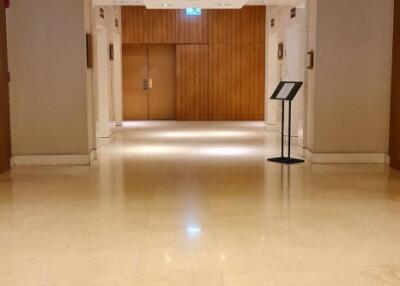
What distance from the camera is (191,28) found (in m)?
18.2

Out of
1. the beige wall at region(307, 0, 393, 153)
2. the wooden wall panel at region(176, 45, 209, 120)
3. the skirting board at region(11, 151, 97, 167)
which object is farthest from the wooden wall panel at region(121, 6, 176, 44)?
the skirting board at region(11, 151, 97, 167)

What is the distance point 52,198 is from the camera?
672cm

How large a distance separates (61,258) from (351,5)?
21.4 ft

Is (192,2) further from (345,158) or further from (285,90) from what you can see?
(345,158)

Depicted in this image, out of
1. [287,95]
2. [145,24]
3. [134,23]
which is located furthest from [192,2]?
[287,95]

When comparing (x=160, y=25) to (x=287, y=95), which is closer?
(x=287, y=95)

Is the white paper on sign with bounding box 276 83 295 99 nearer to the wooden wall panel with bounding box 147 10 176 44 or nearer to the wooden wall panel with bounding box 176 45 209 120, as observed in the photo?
the wooden wall panel with bounding box 176 45 209 120

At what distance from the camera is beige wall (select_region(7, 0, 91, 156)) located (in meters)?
8.90

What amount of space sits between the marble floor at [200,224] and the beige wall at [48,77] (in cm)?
59

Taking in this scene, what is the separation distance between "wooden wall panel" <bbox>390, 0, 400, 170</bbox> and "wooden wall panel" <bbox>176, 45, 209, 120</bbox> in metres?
9.96

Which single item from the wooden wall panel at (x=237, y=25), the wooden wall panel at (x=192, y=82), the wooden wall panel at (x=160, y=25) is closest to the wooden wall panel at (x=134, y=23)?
the wooden wall panel at (x=160, y=25)

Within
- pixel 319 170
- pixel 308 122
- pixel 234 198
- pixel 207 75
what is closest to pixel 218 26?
pixel 207 75

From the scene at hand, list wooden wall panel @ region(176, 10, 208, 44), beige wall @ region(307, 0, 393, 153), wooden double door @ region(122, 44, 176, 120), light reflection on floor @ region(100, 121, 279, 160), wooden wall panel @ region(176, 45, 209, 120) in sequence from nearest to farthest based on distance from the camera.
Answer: beige wall @ region(307, 0, 393, 153), light reflection on floor @ region(100, 121, 279, 160), wooden wall panel @ region(176, 10, 208, 44), wooden wall panel @ region(176, 45, 209, 120), wooden double door @ region(122, 44, 176, 120)

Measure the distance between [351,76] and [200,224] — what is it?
4.82 meters
